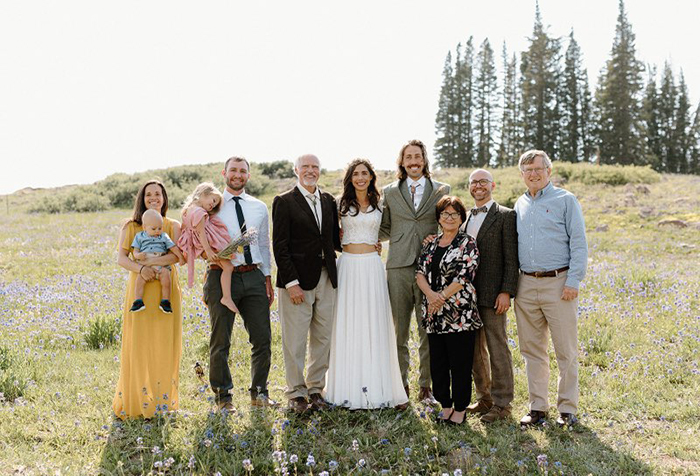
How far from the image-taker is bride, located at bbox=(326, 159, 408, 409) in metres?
5.40

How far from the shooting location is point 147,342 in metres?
5.05

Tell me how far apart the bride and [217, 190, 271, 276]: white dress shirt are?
0.83m

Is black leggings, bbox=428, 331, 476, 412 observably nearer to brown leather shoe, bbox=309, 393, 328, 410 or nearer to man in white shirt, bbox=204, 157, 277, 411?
brown leather shoe, bbox=309, 393, 328, 410

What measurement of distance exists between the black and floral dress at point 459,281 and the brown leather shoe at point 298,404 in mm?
1475

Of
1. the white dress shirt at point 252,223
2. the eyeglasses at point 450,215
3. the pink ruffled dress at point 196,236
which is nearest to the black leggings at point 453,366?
the eyeglasses at point 450,215

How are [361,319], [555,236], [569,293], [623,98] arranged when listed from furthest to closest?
[623,98] < [361,319] < [555,236] < [569,293]

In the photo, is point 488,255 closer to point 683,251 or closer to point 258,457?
point 258,457

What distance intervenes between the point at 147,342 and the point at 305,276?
1.69 meters

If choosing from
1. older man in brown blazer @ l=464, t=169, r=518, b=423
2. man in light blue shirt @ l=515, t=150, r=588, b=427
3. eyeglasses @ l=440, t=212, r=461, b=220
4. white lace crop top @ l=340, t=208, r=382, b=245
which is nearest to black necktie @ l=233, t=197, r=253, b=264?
white lace crop top @ l=340, t=208, r=382, b=245

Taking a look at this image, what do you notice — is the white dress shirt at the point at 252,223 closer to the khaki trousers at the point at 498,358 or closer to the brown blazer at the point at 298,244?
the brown blazer at the point at 298,244

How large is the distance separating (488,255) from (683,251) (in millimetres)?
11146

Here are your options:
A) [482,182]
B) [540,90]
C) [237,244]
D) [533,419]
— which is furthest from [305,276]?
[540,90]

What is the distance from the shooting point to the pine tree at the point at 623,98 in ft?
140

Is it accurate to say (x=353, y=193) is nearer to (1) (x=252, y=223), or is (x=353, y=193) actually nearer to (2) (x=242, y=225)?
(1) (x=252, y=223)
